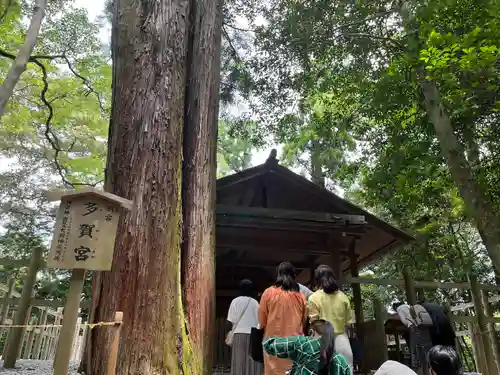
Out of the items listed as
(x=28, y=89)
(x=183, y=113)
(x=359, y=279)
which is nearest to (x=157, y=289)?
(x=183, y=113)

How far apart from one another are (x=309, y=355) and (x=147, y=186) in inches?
75.6

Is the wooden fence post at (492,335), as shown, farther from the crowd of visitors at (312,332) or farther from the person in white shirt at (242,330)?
the person in white shirt at (242,330)

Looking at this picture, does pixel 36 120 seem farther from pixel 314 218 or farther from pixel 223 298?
pixel 314 218

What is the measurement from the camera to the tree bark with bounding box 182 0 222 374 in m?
3.22

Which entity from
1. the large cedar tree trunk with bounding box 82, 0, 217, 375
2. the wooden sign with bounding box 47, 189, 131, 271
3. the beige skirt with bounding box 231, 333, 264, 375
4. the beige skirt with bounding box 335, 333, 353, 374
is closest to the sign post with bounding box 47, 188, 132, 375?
the wooden sign with bounding box 47, 189, 131, 271

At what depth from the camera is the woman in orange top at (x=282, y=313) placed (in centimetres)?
373

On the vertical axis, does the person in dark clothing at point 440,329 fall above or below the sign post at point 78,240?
below

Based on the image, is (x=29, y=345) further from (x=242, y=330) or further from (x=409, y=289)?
(x=409, y=289)

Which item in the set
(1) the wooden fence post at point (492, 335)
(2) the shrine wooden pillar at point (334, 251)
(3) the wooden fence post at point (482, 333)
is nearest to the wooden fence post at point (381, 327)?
(2) the shrine wooden pillar at point (334, 251)

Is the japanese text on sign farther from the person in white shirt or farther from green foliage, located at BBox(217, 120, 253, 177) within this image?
green foliage, located at BBox(217, 120, 253, 177)

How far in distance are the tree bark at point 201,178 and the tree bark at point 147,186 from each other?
0.61 feet

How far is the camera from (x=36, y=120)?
557 inches

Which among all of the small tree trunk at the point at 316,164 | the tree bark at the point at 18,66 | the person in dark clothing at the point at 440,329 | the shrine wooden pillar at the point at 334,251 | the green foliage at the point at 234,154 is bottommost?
the person in dark clothing at the point at 440,329

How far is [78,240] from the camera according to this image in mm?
2576
